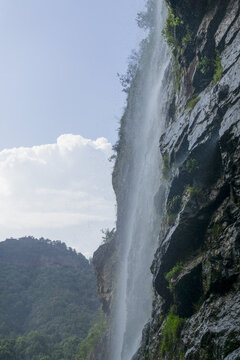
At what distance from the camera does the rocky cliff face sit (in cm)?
623

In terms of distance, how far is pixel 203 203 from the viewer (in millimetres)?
8109

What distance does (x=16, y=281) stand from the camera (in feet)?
245

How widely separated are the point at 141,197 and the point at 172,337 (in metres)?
14.8

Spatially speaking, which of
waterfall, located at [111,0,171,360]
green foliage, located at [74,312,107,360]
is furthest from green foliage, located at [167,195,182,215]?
green foliage, located at [74,312,107,360]

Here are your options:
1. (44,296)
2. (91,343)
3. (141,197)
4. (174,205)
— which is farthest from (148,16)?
(44,296)

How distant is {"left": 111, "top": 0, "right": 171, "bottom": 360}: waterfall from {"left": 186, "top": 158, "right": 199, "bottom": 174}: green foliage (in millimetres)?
8249

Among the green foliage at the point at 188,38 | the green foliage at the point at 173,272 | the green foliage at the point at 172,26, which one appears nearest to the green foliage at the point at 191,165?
the green foliage at the point at 173,272

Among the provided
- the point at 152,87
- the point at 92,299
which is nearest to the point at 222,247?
the point at 152,87

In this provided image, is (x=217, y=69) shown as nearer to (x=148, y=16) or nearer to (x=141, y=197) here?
(x=141, y=197)

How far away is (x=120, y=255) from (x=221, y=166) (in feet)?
69.9

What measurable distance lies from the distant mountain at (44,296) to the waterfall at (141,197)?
21403 mm

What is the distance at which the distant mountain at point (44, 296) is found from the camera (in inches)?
2016

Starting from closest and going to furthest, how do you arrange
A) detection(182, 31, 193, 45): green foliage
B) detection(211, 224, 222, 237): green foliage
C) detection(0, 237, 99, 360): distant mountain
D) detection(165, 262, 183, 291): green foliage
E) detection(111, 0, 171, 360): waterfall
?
detection(211, 224, 222, 237): green foliage, detection(165, 262, 183, 291): green foliage, detection(182, 31, 193, 45): green foliage, detection(111, 0, 171, 360): waterfall, detection(0, 237, 99, 360): distant mountain

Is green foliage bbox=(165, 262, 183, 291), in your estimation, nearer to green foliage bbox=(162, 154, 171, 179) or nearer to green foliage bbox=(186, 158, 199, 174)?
green foliage bbox=(186, 158, 199, 174)
